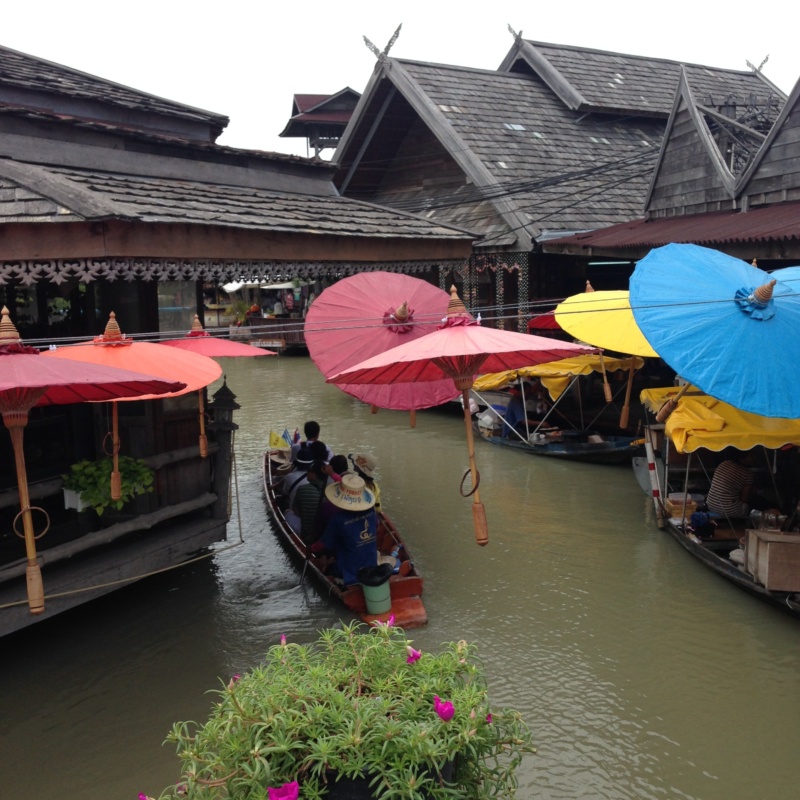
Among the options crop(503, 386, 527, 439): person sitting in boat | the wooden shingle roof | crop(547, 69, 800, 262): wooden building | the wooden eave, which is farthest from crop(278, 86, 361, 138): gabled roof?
the wooden eave

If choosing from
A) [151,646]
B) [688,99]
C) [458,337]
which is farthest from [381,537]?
[688,99]

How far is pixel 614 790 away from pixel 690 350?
3.71 meters

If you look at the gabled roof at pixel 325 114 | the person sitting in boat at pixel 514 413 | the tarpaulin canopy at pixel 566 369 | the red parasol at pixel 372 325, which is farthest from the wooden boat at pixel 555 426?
the gabled roof at pixel 325 114

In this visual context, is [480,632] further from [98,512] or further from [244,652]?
[98,512]

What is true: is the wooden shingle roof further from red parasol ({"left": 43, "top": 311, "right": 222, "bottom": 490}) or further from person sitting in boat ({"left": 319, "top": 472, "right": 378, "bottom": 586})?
person sitting in boat ({"left": 319, "top": 472, "right": 378, "bottom": 586})

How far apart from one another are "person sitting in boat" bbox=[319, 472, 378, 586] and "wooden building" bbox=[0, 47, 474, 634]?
4.93ft

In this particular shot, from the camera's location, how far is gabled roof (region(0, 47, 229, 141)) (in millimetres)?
11328

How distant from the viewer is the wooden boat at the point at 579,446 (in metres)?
15.1

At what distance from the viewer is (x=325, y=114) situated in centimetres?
4650

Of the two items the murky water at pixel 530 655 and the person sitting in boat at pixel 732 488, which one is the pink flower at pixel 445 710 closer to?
the murky water at pixel 530 655

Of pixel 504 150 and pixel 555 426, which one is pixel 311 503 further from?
pixel 504 150

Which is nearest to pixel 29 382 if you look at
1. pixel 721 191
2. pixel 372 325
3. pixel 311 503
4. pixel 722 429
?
pixel 372 325

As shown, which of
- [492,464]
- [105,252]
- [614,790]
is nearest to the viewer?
[614,790]

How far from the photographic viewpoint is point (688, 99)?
55.8 feet
